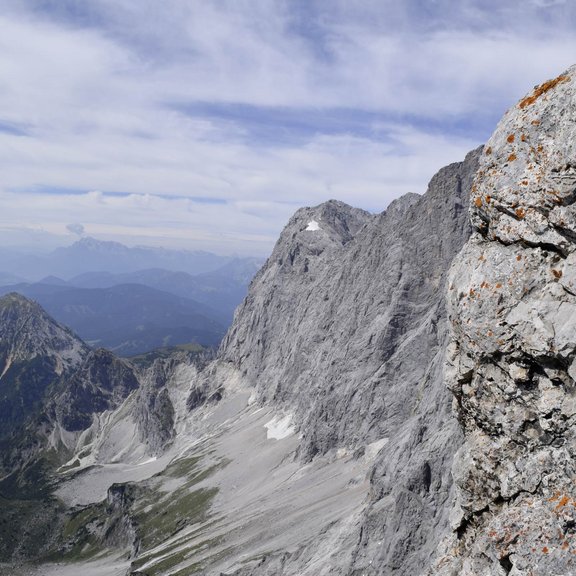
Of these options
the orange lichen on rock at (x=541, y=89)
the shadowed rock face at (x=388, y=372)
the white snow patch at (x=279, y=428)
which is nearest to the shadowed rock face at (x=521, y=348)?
the orange lichen on rock at (x=541, y=89)

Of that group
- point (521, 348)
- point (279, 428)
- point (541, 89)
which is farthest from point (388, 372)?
point (541, 89)

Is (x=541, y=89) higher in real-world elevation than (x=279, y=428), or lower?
higher

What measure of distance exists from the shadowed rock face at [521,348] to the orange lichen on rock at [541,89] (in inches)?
1.4

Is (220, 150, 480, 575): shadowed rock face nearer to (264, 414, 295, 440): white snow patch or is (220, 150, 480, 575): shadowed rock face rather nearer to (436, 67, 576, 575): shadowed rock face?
(264, 414, 295, 440): white snow patch

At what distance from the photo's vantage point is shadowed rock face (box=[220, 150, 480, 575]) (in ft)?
180

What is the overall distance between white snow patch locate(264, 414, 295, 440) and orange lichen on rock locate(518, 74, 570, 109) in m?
139

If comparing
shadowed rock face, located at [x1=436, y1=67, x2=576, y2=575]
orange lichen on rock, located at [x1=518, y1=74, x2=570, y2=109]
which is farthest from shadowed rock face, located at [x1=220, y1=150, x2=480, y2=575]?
orange lichen on rock, located at [x1=518, y1=74, x2=570, y2=109]

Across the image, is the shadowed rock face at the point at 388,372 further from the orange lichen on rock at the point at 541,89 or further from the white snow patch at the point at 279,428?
the orange lichen on rock at the point at 541,89

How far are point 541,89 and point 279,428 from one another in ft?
487

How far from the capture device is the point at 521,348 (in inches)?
512

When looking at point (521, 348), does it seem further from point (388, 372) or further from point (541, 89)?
point (388, 372)

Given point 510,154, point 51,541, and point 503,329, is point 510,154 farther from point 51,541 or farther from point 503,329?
point 51,541

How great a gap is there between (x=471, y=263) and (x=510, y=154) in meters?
3.22

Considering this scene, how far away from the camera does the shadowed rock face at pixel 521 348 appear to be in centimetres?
1219
